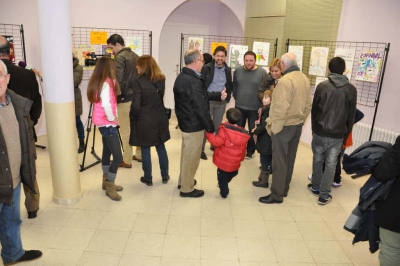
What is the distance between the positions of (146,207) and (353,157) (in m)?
2.14

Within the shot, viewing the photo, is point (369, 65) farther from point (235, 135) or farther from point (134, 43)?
point (134, 43)

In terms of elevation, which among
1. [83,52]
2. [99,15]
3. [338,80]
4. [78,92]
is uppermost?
[99,15]

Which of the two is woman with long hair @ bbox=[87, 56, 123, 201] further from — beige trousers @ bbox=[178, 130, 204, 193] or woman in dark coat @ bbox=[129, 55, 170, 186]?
beige trousers @ bbox=[178, 130, 204, 193]

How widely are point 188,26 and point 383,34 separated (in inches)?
171

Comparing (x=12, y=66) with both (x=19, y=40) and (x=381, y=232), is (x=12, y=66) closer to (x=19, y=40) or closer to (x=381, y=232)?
(x=19, y=40)

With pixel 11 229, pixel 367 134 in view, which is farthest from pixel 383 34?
pixel 11 229

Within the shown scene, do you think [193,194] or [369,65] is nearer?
[193,194]

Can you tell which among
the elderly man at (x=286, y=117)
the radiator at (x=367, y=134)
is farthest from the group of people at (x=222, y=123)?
the radiator at (x=367, y=134)

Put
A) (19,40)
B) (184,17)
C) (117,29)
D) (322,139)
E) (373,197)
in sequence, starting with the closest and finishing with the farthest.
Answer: (373,197) < (322,139) < (19,40) < (117,29) < (184,17)

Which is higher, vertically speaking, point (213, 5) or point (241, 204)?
point (213, 5)

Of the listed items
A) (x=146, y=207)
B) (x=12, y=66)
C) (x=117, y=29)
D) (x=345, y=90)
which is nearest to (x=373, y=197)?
(x=345, y=90)

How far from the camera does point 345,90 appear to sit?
128 inches

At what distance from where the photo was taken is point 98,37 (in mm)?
5441

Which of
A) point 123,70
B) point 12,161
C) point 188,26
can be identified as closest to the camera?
point 12,161
